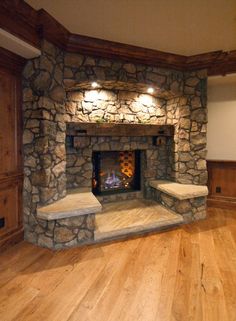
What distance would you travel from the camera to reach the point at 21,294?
1.88 metres

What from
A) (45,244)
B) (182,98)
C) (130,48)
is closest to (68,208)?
(45,244)

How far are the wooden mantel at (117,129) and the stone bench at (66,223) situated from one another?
120 cm

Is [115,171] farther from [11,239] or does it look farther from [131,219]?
[11,239]

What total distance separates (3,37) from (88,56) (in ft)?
3.82

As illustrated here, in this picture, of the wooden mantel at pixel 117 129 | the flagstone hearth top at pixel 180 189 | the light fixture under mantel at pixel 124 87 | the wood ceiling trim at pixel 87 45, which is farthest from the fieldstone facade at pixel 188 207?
the wood ceiling trim at pixel 87 45

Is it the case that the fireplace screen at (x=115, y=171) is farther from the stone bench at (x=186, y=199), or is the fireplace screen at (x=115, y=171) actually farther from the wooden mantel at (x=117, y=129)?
the stone bench at (x=186, y=199)

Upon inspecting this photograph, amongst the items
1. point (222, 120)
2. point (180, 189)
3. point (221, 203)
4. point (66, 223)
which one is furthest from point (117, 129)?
point (221, 203)

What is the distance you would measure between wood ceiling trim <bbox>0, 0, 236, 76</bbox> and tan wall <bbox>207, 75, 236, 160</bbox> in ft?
2.07

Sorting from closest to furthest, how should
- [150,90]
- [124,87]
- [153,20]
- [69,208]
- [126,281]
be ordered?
[126,281] < [153,20] < [69,208] < [124,87] < [150,90]

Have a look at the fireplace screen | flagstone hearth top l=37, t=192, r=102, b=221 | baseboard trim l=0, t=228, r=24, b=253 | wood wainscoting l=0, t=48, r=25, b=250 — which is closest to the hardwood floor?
baseboard trim l=0, t=228, r=24, b=253

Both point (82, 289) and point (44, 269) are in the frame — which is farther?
point (44, 269)

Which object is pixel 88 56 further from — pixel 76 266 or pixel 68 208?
pixel 76 266

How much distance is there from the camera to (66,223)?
2660 millimetres

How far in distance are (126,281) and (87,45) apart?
290 cm
